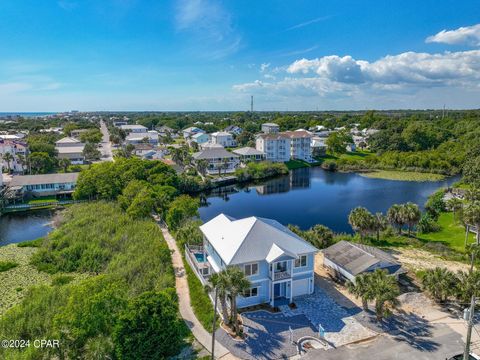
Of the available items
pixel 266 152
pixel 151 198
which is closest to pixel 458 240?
pixel 151 198

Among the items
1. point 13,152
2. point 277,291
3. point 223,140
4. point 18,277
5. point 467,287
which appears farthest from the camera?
point 223,140

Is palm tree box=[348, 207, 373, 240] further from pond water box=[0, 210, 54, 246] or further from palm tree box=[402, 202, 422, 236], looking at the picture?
pond water box=[0, 210, 54, 246]

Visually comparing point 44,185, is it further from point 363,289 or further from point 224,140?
point 224,140

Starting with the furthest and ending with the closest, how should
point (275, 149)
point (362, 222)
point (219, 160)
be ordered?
point (275, 149)
point (219, 160)
point (362, 222)

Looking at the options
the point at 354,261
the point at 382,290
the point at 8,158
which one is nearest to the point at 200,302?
the point at 382,290

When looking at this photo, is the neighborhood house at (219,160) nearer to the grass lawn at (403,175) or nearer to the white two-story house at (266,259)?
the grass lawn at (403,175)

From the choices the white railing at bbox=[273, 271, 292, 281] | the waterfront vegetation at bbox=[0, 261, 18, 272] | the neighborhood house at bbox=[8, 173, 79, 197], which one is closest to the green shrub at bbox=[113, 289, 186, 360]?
the white railing at bbox=[273, 271, 292, 281]

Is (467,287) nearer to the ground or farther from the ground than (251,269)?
nearer to the ground
